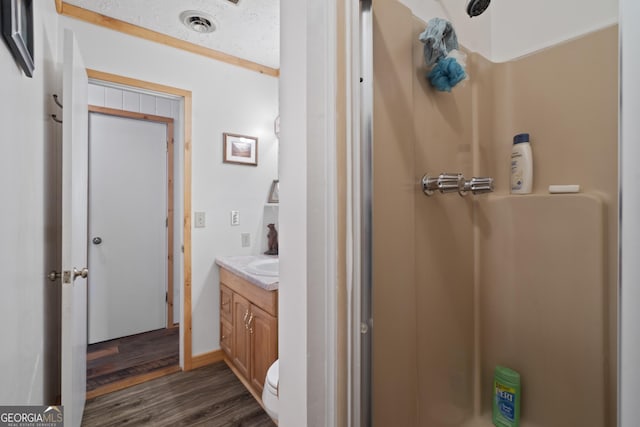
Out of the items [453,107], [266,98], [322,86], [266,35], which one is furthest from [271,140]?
[322,86]

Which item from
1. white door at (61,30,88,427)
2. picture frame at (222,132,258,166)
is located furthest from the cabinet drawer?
picture frame at (222,132,258,166)

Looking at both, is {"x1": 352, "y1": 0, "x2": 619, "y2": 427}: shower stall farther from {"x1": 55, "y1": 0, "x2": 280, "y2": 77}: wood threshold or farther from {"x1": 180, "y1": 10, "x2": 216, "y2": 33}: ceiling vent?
{"x1": 55, "y1": 0, "x2": 280, "y2": 77}: wood threshold

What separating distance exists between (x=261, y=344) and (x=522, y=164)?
1531 millimetres

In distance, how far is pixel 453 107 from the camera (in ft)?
3.65

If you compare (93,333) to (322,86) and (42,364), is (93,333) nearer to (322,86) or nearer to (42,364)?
(42,364)

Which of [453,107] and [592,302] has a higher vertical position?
[453,107]

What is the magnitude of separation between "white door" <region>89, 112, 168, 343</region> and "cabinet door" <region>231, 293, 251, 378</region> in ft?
3.88

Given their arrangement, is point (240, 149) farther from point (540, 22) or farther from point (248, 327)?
point (540, 22)

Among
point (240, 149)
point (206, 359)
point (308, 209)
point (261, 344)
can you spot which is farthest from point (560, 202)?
point (206, 359)

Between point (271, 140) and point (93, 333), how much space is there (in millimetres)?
2194

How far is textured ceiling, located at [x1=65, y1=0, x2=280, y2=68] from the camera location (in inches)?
67.2

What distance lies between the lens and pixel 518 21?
1.20 m

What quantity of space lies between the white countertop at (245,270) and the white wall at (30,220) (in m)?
0.82

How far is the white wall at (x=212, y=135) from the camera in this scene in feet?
6.47
